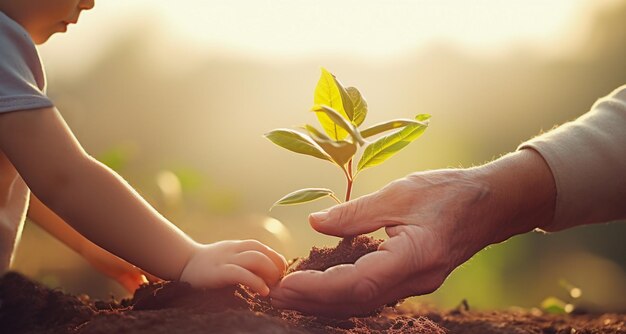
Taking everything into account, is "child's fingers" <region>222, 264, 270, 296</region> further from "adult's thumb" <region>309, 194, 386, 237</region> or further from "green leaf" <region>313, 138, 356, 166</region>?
"green leaf" <region>313, 138, 356, 166</region>

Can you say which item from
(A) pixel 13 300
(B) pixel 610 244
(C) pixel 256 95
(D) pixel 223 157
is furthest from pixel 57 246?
(B) pixel 610 244

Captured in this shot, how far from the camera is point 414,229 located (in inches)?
57.6

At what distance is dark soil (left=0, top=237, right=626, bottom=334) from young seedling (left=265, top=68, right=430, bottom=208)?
179 millimetres

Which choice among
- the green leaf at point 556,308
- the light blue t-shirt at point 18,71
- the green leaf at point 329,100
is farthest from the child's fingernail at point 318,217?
the green leaf at point 556,308

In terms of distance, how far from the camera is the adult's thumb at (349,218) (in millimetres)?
1488

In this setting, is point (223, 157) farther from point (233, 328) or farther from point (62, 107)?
point (233, 328)

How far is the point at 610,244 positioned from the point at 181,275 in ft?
12.3

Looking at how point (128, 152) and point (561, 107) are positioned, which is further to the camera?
point (561, 107)

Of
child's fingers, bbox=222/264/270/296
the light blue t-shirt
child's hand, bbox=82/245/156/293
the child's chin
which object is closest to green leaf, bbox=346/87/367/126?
child's fingers, bbox=222/264/270/296

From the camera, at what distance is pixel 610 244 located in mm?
4344

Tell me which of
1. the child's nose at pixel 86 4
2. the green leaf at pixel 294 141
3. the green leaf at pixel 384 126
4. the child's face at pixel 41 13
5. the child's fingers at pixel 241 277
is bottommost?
the child's fingers at pixel 241 277

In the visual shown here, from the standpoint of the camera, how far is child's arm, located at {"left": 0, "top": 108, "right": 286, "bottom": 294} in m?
1.36

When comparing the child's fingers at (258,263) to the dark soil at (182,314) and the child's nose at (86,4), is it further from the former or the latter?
the child's nose at (86,4)

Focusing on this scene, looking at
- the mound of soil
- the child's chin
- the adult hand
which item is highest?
the child's chin
